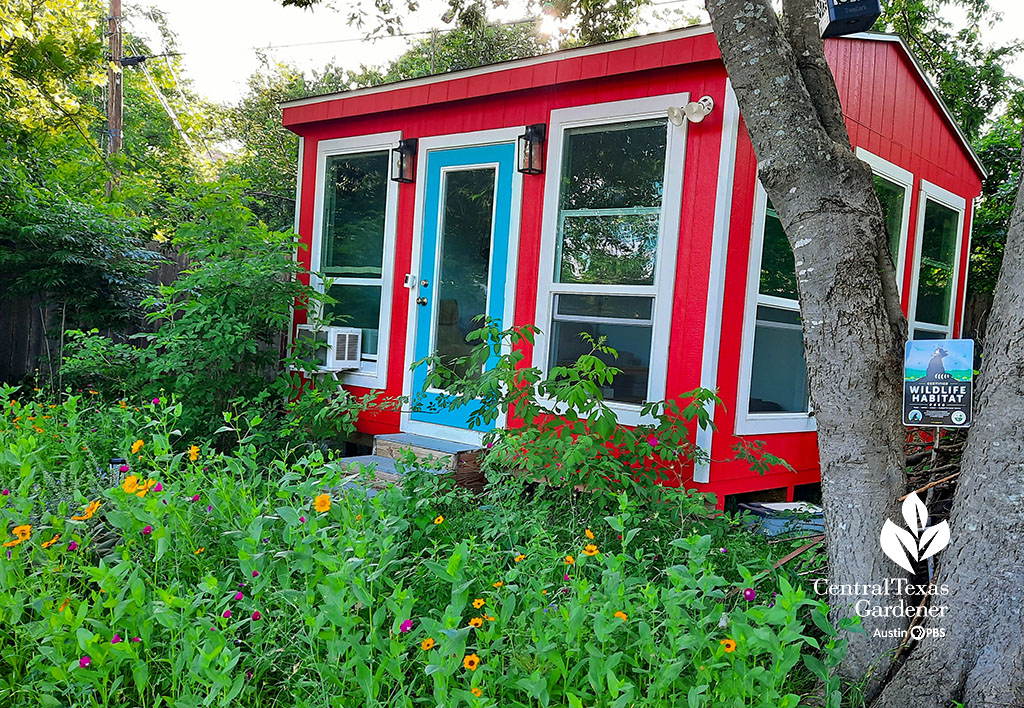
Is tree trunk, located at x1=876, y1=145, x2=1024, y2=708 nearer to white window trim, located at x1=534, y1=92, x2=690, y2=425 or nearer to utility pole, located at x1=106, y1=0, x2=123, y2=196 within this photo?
white window trim, located at x1=534, y1=92, x2=690, y2=425

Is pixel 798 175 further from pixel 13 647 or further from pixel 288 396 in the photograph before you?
pixel 288 396

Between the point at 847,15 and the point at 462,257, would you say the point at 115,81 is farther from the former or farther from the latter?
the point at 847,15

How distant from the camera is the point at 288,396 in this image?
5336 millimetres

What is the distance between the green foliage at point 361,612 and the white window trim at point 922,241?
3321mm

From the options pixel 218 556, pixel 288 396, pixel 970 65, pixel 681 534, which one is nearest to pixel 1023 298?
pixel 681 534

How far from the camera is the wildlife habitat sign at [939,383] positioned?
2.29 m

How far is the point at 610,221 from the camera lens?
4.50 m

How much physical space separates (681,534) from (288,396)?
3123mm

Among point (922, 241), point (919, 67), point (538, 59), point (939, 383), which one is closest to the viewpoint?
point (939, 383)

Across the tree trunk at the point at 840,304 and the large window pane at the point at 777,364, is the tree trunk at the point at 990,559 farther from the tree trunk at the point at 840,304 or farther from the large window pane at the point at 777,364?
the large window pane at the point at 777,364

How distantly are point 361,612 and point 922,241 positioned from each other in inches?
197

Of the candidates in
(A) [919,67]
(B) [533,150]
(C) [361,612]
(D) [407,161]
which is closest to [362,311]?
(D) [407,161]

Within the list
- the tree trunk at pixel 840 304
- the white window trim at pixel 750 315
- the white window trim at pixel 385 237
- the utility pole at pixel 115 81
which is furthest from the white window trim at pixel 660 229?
the utility pole at pixel 115 81

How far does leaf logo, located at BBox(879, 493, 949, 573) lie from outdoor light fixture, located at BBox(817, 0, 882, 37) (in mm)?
1817
